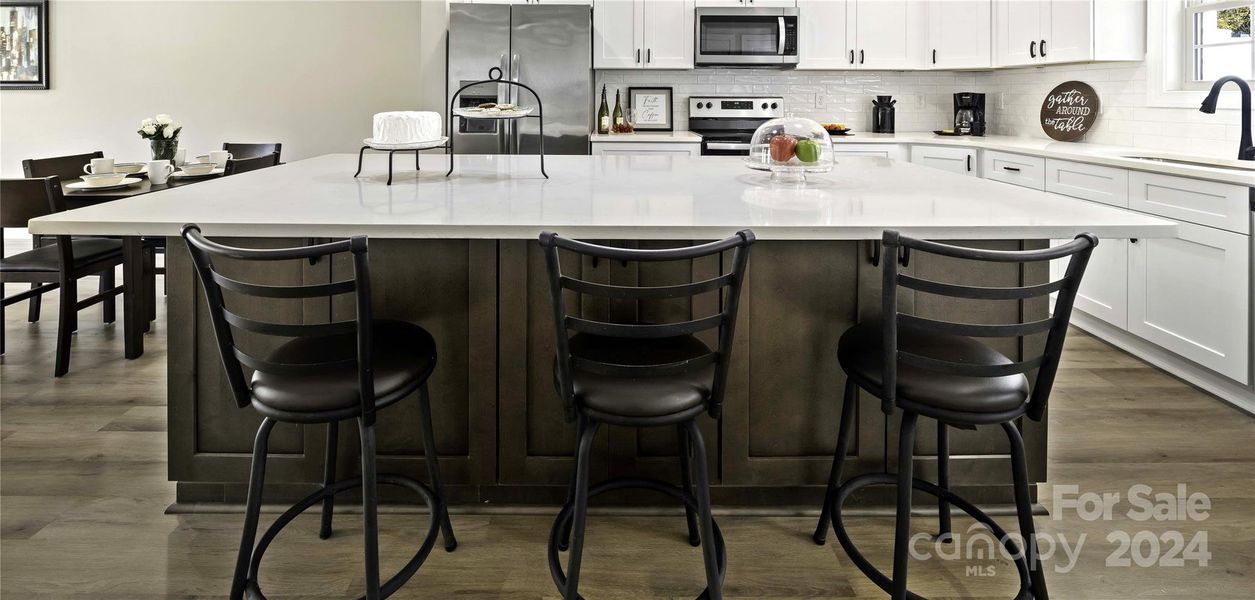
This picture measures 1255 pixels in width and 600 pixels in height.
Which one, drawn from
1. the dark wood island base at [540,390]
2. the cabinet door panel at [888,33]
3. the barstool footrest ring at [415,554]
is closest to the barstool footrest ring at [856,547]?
the dark wood island base at [540,390]

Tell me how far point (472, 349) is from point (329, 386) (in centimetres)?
55

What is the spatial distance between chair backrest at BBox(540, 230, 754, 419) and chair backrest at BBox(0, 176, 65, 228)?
2.91 m

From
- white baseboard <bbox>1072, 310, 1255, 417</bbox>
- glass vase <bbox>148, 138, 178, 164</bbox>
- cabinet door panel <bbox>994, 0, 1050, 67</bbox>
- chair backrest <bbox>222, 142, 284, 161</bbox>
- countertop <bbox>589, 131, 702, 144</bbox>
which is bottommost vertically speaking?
white baseboard <bbox>1072, 310, 1255, 417</bbox>

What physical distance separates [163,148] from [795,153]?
3452mm

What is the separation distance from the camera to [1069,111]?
492 cm

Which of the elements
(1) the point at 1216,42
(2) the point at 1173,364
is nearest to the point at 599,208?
(2) the point at 1173,364

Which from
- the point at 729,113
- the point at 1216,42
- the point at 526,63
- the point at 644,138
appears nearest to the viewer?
the point at 1216,42

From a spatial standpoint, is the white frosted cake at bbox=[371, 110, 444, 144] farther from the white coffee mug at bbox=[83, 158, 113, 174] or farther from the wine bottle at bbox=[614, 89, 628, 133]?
the wine bottle at bbox=[614, 89, 628, 133]

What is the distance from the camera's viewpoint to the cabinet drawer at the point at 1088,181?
371 centimetres

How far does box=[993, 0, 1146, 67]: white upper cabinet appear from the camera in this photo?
4324 mm

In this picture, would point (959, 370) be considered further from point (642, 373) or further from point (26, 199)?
point (26, 199)

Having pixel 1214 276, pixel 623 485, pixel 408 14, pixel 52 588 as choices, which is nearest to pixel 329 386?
pixel 623 485

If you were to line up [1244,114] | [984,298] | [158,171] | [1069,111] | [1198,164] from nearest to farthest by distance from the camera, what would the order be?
1. [984,298]
2. [1244,114]
3. [1198,164]
4. [158,171]
5. [1069,111]

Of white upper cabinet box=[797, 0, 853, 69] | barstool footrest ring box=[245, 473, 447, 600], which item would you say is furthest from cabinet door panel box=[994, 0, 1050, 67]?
barstool footrest ring box=[245, 473, 447, 600]
